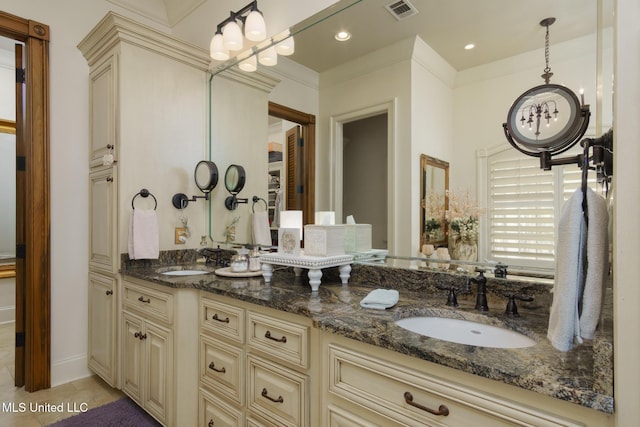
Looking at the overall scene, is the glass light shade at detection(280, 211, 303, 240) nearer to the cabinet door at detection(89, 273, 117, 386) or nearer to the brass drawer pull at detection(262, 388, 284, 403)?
the brass drawer pull at detection(262, 388, 284, 403)

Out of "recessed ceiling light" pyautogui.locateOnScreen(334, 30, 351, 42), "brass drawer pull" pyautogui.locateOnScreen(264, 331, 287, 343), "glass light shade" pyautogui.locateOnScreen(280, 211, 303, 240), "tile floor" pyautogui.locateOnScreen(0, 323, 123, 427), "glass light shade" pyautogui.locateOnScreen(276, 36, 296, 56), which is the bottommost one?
"tile floor" pyautogui.locateOnScreen(0, 323, 123, 427)

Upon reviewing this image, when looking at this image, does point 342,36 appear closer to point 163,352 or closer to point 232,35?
point 232,35

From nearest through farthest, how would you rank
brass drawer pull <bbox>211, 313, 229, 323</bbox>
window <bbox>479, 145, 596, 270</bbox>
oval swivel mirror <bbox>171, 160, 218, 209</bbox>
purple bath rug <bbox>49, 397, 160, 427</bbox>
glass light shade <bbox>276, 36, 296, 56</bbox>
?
1. window <bbox>479, 145, 596, 270</bbox>
2. brass drawer pull <bbox>211, 313, 229, 323</bbox>
3. purple bath rug <bbox>49, 397, 160, 427</bbox>
4. glass light shade <bbox>276, 36, 296, 56</bbox>
5. oval swivel mirror <bbox>171, 160, 218, 209</bbox>

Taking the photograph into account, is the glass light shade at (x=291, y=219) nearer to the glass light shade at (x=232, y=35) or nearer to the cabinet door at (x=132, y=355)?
the cabinet door at (x=132, y=355)

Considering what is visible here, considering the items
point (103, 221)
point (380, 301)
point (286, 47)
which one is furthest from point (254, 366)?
point (286, 47)

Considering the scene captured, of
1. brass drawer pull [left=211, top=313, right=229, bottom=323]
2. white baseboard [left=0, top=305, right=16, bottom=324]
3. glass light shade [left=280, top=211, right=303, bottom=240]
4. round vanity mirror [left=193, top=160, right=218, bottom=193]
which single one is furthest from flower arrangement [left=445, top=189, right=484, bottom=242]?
white baseboard [left=0, top=305, right=16, bottom=324]

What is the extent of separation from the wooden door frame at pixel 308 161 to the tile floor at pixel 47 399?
1760mm

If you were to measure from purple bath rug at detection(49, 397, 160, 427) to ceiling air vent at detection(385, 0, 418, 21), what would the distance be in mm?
2477

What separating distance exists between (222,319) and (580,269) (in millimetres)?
1348

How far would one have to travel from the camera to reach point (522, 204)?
4.24 ft

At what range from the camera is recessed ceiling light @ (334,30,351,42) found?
183 cm

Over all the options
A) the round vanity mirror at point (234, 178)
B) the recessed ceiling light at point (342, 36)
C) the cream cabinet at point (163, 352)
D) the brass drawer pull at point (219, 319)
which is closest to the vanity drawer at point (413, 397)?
the brass drawer pull at point (219, 319)

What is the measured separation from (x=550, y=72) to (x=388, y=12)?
0.81 m

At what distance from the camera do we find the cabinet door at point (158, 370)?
1753 millimetres
